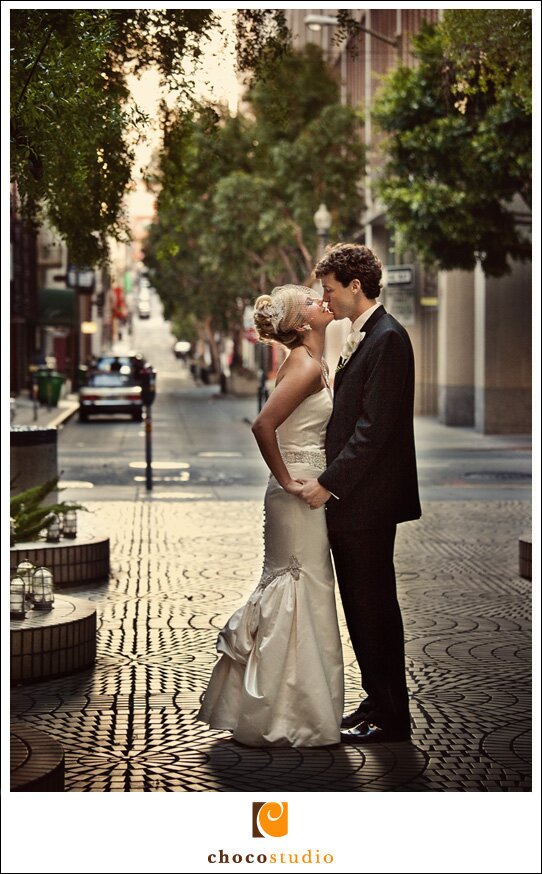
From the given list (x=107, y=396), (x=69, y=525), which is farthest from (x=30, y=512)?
(x=107, y=396)

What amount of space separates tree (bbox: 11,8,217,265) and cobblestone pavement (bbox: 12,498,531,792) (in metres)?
2.43

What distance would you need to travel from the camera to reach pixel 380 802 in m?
3.91

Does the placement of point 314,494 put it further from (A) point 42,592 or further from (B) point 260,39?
(B) point 260,39

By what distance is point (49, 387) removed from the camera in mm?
38812

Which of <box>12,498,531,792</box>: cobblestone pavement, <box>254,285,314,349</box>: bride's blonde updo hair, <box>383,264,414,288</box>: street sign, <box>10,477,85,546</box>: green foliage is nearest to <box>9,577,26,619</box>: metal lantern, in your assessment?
<box>12,498,531,792</box>: cobblestone pavement

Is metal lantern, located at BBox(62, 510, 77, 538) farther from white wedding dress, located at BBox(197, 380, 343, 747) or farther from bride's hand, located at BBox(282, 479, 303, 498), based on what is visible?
bride's hand, located at BBox(282, 479, 303, 498)

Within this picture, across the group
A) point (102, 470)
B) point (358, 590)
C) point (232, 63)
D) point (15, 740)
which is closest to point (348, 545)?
point (358, 590)

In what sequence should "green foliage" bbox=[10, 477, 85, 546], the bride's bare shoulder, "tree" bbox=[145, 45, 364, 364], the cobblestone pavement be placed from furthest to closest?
"tree" bbox=[145, 45, 364, 364] → "green foliage" bbox=[10, 477, 85, 546] → the bride's bare shoulder → the cobblestone pavement

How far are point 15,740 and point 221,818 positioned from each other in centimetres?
126

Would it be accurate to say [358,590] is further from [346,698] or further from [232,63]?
[232,63]

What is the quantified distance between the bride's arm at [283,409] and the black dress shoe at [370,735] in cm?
103

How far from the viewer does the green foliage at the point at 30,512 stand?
9000 millimetres

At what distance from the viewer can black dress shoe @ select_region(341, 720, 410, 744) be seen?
5.95m

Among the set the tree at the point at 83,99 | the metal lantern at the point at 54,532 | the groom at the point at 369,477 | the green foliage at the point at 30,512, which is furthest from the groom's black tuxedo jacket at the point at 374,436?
the metal lantern at the point at 54,532
